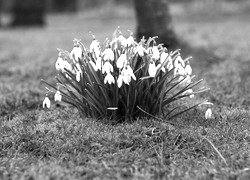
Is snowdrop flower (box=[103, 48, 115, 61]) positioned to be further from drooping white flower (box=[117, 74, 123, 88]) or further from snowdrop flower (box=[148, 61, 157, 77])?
snowdrop flower (box=[148, 61, 157, 77])

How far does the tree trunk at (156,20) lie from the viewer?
6895mm

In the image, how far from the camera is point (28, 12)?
1627 centimetres

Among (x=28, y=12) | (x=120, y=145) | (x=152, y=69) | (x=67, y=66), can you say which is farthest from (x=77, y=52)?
(x=28, y=12)

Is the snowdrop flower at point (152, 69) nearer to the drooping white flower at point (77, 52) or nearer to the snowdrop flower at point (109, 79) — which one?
the snowdrop flower at point (109, 79)

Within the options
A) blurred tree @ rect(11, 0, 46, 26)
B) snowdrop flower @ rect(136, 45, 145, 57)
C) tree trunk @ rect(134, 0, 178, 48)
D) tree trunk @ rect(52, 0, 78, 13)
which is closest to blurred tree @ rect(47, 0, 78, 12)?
tree trunk @ rect(52, 0, 78, 13)

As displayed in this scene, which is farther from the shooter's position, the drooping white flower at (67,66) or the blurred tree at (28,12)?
the blurred tree at (28,12)

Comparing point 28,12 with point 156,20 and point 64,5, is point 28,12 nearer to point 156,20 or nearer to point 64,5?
point 64,5

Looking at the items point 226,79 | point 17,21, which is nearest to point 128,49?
point 226,79

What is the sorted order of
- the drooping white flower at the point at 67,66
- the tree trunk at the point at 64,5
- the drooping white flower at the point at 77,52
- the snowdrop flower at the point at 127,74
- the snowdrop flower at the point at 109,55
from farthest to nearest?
1. the tree trunk at the point at 64,5
2. the drooping white flower at the point at 67,66
3. the drooping white flower at the point at 77,52
4. the snowdrop flower at the point at 109,55
5. the snowdrop flower at the point at 127,74

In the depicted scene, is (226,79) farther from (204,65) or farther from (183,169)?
(183,169)

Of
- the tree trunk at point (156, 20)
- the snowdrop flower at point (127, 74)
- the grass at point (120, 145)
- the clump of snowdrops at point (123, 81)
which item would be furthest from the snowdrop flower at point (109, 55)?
the tree trunk at point (156, 20)

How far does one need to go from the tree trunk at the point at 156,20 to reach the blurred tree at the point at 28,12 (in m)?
9.77

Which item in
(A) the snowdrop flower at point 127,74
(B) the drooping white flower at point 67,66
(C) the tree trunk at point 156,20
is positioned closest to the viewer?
(A) the snowdrop flower at point 127,74

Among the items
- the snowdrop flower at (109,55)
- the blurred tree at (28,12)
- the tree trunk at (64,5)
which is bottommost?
the tree trunk at (64,5)
